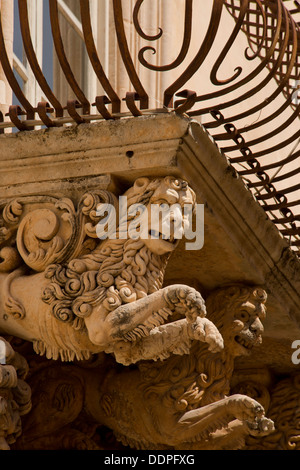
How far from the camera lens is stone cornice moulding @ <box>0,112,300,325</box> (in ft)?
17.1

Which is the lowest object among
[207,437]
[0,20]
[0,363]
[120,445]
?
[120,445]

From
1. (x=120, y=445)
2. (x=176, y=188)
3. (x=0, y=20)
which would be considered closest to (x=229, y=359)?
(x=120, y=445)

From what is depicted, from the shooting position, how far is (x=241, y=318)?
6.02m

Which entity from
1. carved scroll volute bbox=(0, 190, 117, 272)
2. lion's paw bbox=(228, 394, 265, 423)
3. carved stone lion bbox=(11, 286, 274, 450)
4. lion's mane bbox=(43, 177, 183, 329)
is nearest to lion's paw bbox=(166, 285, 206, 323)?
lion's mane bbox=(43, 177, 183, 329)

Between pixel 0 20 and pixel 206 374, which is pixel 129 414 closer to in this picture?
pixel 206 374

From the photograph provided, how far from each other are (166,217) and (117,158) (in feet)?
0.93

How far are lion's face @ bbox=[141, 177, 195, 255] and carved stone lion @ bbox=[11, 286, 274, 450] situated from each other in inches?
34.3

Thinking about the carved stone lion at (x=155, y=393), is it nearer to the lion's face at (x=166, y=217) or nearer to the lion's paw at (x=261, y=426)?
the lion's paw at (x=261, y=426)

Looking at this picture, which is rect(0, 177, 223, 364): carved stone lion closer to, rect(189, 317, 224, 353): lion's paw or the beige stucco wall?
rect(189, 317, 224, 353): lion's paw

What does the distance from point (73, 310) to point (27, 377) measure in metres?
0.85

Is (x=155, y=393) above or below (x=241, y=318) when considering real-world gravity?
below

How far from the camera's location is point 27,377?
588 cm

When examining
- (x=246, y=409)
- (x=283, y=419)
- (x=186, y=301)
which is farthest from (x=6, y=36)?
(x=283, y=419)

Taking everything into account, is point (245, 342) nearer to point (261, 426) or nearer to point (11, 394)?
point (261, 426)
